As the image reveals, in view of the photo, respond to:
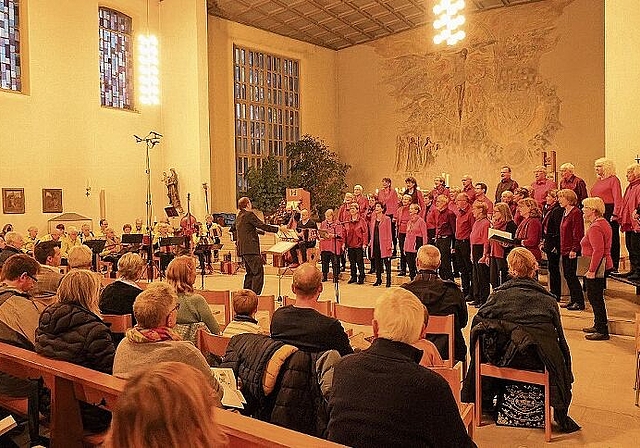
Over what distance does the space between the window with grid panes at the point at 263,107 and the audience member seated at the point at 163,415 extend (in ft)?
58.4

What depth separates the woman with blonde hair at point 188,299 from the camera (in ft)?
14.0

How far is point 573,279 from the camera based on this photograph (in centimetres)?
780

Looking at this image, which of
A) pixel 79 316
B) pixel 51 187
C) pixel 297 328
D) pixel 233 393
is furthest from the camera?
pixel 51 187

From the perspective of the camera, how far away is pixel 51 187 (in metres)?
14.9

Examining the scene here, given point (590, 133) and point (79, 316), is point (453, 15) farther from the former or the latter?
point (590, 133)

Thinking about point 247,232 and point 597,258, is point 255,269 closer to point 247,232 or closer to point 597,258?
point 247,232

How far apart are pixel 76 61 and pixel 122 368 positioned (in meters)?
14.2

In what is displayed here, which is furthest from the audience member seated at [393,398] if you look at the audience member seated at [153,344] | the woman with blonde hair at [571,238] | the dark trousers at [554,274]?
the dark trousers at [554,274]

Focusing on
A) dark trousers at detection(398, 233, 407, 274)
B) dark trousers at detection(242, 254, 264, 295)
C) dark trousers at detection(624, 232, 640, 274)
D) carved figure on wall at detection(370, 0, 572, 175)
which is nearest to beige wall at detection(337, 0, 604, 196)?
carved figure on wall at detection(370, 0, 572, 175)

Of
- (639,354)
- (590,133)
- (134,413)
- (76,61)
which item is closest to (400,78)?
(590,133)

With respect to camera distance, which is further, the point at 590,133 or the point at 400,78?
the point at 400,78

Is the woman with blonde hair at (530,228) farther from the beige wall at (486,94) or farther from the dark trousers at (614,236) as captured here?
the beige wall at (486,94)

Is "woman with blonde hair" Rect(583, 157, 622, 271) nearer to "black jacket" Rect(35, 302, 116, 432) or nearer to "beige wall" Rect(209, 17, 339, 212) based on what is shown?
"black jacket" Rect(35, 302, 116, 432)

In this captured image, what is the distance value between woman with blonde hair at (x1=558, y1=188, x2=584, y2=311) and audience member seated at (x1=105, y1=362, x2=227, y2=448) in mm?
7152
